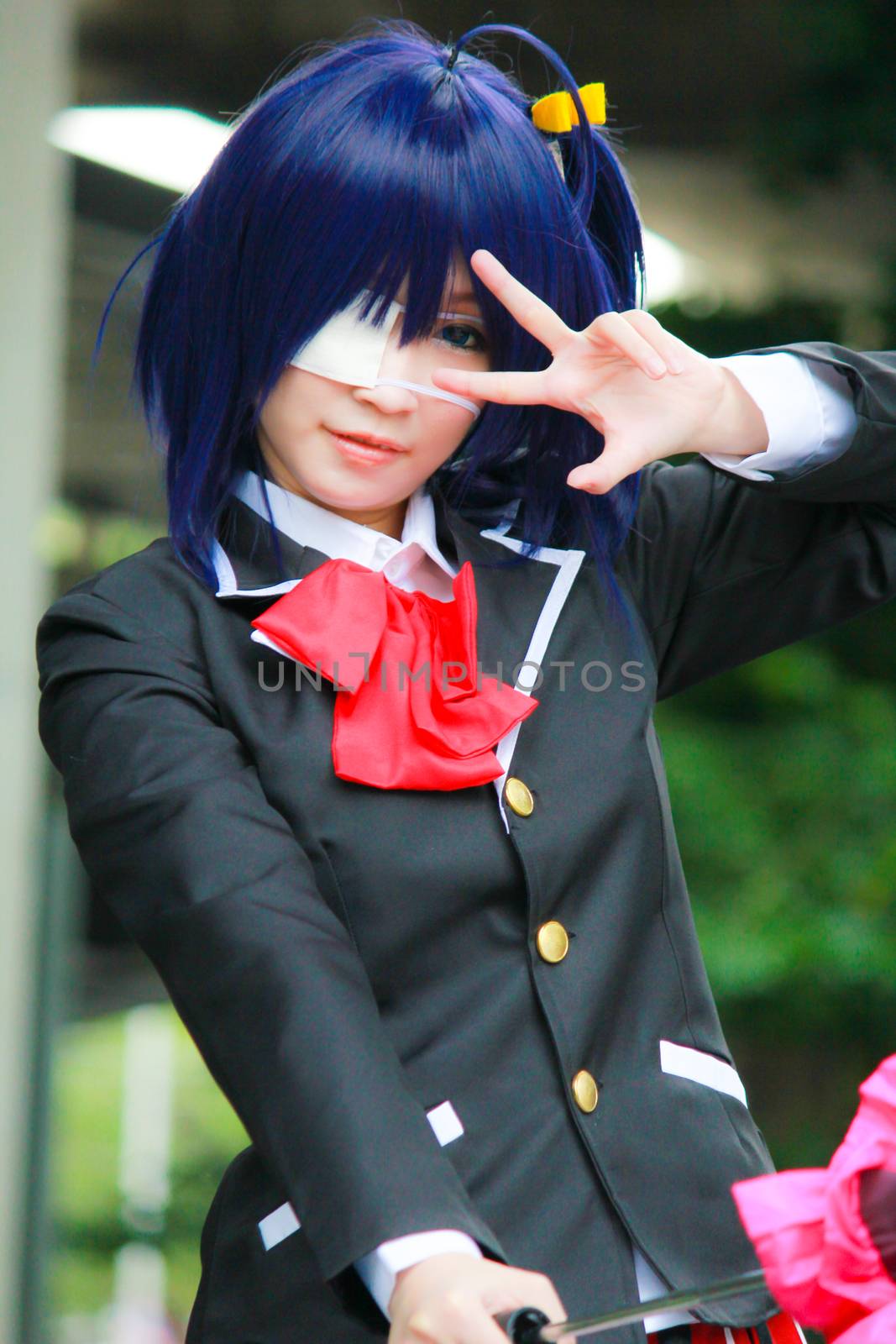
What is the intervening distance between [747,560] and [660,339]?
210mm

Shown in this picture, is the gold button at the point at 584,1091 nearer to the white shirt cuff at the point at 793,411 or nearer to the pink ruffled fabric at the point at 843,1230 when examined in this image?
the pink ruffled fabric at the point at 843,1230

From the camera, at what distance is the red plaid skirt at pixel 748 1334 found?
2.84 feet

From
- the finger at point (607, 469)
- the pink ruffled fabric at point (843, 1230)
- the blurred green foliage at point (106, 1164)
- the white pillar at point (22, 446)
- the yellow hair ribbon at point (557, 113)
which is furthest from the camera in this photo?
the blurred green foliage at point (106, 1164)

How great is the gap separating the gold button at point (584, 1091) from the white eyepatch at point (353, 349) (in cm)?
39

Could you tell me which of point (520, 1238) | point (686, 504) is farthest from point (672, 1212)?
point (686, 504)

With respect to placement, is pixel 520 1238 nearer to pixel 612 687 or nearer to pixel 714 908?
pixel 612 687

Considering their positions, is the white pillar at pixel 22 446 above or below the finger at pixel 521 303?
below

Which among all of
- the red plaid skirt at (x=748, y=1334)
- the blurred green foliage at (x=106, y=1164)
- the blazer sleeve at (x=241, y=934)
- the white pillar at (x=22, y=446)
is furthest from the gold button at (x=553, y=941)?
the blurred green foliage at (x=106, y=1164)

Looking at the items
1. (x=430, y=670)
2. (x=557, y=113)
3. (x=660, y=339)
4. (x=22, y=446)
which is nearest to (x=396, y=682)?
(x=430, y=670)

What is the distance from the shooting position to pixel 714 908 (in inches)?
85.9

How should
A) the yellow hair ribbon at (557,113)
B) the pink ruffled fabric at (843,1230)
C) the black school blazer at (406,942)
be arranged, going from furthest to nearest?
the yellow hair ribbon at (557,113) < the black school blazer at (406,942) < the pink ruffled fabric at (843,1230)

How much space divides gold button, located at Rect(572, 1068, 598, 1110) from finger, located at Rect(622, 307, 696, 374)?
39 cm

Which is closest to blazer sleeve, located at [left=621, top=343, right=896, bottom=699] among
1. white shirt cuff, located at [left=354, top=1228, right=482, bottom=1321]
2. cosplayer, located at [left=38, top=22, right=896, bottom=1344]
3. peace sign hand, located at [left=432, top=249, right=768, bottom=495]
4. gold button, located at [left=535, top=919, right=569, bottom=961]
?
cosplayer, located at [left=38, top=22, right=896, bottom=1344]

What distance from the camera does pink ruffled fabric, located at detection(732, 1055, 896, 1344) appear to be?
637 mm
